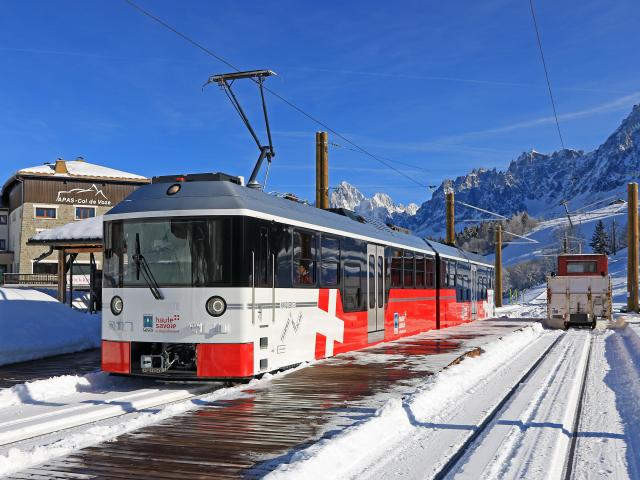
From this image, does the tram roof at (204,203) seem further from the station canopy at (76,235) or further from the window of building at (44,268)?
the window of building at (44,268)

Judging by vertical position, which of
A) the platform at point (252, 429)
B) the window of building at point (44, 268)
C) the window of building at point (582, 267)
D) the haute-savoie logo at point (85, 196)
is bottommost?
the platform at point (252, 429)

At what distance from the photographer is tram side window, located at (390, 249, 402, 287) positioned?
17312 mm

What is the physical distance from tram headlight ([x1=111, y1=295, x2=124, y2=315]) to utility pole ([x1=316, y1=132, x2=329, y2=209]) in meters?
13.8

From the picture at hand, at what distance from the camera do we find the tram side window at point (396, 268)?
56.8 feet

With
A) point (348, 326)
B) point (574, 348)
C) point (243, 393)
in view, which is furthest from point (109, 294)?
point (574, 348)

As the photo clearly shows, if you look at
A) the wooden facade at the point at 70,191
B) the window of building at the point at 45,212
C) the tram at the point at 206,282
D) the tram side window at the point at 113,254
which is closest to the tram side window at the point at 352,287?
the tram at the point at 206,282

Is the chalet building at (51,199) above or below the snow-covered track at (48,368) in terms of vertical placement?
above

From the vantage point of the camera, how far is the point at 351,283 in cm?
1408

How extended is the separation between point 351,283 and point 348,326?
0.89 meters

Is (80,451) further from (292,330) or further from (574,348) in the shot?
(574,348)

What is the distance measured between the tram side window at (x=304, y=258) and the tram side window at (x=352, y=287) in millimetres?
1690

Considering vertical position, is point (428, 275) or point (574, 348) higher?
point (428, 275)

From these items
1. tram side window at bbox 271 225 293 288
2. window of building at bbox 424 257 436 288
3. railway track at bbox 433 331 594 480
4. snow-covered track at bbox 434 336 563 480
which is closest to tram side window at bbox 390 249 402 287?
window of building at bbox 424 257 436 288

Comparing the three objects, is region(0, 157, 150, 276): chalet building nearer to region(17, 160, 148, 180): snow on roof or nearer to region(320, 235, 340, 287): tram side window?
region(17, 160, 148, 180): snow on roof
